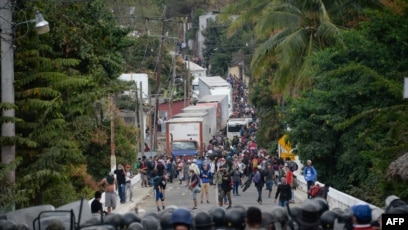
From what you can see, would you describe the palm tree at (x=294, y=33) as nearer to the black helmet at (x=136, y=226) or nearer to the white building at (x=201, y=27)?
the black helmet at (x=136, y=226)

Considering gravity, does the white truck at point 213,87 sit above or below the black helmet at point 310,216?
above

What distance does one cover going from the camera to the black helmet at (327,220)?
12828mm

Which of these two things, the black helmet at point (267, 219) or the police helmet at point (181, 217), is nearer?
the police helmet at point (181, 217)

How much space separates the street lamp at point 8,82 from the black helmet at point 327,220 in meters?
9.14

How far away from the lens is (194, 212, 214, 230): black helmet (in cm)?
1273

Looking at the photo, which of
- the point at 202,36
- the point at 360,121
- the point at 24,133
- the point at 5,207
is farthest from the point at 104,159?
A: the point at 202,36

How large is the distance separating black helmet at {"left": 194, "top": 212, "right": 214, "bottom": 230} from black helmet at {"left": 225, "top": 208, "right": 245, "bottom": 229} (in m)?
0.24

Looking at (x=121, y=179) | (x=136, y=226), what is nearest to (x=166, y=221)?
(x=136, y=226)

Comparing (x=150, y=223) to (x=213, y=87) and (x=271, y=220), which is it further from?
(x=213, y=87)

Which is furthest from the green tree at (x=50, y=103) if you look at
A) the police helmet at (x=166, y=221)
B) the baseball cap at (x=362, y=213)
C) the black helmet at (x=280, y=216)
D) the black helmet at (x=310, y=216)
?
the baseball cap at (x=362, y=213)

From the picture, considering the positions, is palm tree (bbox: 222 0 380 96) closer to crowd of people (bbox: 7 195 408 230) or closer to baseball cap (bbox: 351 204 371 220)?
crowd of people (bbox: 7 195 408 230)

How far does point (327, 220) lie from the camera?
12.8m

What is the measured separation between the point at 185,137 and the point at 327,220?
46.1 meters

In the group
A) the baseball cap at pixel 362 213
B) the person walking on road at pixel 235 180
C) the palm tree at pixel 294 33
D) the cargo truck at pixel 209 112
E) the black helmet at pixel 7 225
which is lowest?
the person walking on road at pixel 235 180
